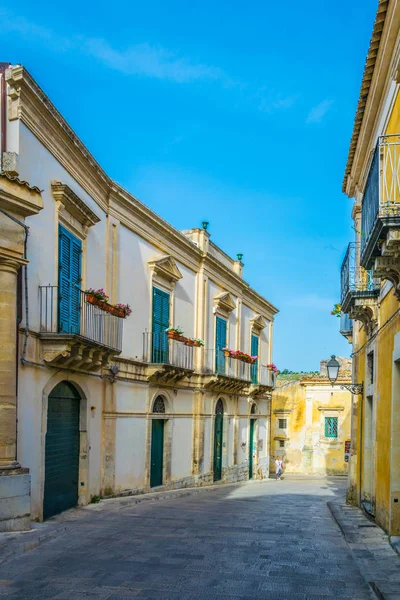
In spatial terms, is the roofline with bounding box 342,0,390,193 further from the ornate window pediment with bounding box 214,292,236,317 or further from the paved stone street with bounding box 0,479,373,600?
the ornate window pediment with bounding box 214,292,236,317

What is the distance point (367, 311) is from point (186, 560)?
6.00 meters

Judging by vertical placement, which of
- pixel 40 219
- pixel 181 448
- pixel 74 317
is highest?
pixel 40 219

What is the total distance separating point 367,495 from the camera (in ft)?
42.8

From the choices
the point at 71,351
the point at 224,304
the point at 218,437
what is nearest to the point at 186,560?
the point at 71,351

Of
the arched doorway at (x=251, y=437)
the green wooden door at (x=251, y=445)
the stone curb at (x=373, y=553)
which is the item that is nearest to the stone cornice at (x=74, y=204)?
the stone curb at (x=373, y=553)

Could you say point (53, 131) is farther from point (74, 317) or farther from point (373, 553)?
point (373, 553)

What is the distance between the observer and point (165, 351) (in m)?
18.2

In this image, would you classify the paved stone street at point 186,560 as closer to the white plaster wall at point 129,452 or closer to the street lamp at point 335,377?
the white plaster wall at point 129,452

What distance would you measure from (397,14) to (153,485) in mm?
12827

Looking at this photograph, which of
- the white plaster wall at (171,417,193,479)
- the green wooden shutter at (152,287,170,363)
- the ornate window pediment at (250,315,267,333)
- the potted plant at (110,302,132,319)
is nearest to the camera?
the potted plant at (110,302,132,319)

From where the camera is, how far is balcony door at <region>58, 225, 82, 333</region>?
11844mm

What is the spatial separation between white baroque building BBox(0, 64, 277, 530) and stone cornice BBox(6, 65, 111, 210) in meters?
0.03

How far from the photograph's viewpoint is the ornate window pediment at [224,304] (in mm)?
22873

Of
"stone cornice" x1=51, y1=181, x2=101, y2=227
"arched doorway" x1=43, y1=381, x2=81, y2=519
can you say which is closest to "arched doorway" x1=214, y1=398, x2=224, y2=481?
"arched doorway" x1=43, y1=381, x2=81, y2=519
